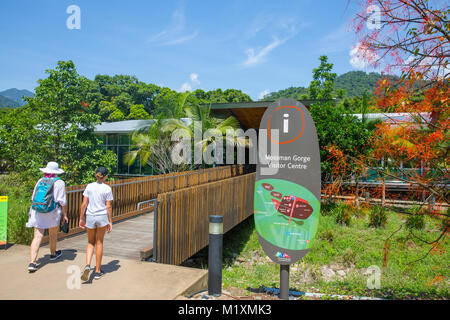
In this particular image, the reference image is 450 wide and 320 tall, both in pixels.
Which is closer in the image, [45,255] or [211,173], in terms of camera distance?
[45,255]

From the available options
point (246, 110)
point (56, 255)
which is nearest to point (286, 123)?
point (56, 255)

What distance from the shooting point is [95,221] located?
174 inches

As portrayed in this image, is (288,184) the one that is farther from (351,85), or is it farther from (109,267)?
(351,85)

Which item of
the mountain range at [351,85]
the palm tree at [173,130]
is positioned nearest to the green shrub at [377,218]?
the palm tree at [173,130]

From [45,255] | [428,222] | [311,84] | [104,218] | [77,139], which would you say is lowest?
[428,222]

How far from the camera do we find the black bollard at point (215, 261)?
4.24m

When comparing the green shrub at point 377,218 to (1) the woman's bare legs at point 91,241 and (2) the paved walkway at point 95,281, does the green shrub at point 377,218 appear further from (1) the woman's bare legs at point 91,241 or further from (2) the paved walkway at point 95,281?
(1) the woman's bare legs at point 91,241

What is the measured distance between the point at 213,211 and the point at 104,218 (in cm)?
427

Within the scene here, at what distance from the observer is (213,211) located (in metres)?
8.49

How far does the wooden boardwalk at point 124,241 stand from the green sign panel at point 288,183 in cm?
265

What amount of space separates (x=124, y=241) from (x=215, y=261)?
3.46 meters

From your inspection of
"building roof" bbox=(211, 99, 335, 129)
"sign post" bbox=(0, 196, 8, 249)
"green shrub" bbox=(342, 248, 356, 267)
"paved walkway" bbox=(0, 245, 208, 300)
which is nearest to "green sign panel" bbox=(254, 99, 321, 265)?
"paved walkway" bbox=(0, 245, 208, 300)

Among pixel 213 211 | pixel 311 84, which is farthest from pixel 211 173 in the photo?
pixel 311 84

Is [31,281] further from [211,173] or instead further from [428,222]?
[428,222]
